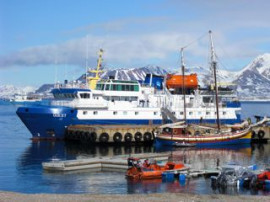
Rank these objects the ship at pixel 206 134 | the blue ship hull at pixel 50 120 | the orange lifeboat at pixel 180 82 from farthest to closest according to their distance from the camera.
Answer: the orange lifeboat at pixel 180 82, the blue ship hull at pixel 50 120, the ship at pixel 206 134

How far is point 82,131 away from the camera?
191 feet

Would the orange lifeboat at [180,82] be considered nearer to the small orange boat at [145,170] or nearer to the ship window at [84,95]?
the ship window at [84,95]

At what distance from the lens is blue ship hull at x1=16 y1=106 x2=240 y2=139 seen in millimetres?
59875

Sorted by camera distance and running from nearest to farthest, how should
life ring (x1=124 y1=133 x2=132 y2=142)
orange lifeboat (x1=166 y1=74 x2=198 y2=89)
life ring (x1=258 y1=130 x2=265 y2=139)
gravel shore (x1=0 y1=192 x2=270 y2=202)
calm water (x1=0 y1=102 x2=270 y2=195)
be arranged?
gravel shore (x1=0 y1=192 x2=270 y2=202)
calm water (x1=0 y1=102 x2=270 y2=195)
life ring (x1=124 y1=133 x2=132 y2=142)
life ring (x1=258 y1=130 x2=265 y2=139)
orange lifeboat (x1=166 y1=74 x2=198 y2=89)

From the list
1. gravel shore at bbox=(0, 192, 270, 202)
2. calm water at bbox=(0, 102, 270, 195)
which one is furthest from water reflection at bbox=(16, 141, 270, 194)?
gravel shore at bbox=(0, 192, 270, 202)

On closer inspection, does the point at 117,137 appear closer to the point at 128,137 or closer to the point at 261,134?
the point at 128,137

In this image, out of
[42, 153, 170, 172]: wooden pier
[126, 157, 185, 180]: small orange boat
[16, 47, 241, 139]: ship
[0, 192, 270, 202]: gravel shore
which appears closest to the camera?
[0, 192, 270, 202]: gravel shore

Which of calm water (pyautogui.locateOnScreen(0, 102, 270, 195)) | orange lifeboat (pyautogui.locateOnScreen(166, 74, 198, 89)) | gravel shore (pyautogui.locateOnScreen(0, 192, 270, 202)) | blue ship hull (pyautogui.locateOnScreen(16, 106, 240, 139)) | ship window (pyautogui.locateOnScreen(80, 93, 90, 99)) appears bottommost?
gravel shore (pyautogui.locateOnScreen(0, 192, 270, 202))

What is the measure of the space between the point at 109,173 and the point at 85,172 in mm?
1859

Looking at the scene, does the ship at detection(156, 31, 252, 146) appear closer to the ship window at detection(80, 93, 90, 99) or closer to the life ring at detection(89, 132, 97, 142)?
the life ring at detection(89, 132, 97, 142)

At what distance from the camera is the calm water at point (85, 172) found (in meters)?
33.0

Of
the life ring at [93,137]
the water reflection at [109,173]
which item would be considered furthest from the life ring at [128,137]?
the life ring at [93,137]

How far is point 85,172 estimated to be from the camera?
39.2m

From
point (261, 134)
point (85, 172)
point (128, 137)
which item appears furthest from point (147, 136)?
point (85, 172)
